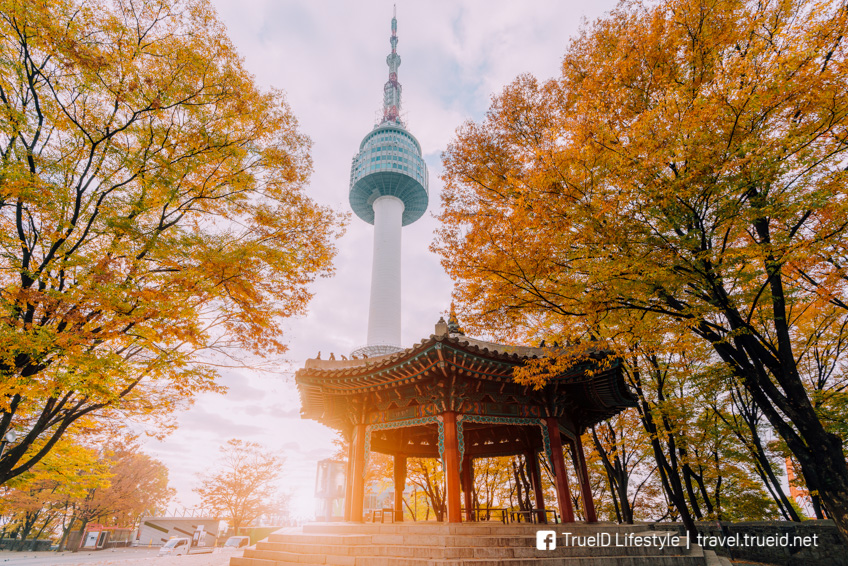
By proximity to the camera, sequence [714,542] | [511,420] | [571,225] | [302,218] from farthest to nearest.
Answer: [714,542] → [511,420] → [302,218] → [571,225]

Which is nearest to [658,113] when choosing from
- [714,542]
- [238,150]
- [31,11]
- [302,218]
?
[302,218]

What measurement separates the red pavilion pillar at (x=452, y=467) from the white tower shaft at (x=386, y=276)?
154ft

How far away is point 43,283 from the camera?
7234 millimetres

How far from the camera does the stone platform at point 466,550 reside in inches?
294

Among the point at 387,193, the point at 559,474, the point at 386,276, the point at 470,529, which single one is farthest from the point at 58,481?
the point at 387,193

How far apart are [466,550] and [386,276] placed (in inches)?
2197

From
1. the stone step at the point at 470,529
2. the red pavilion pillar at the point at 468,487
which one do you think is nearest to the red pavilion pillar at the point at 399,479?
the red pavilion pillar at the point at 468,487

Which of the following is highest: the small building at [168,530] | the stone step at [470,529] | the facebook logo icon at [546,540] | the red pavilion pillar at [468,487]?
the red pavilion pillar at [468,487]

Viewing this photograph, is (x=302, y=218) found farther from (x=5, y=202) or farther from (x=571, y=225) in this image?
(x=571, y=225)

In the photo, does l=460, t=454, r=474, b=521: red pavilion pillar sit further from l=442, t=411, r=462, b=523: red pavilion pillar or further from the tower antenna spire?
the tower antenna spire

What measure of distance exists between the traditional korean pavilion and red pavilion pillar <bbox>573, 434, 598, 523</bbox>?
0.03m

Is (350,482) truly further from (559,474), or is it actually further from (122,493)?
(122,493)

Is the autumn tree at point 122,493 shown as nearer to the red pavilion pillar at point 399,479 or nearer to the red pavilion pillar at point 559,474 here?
the red pavilion pillar at point 399,479

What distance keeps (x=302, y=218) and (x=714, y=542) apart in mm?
21325
